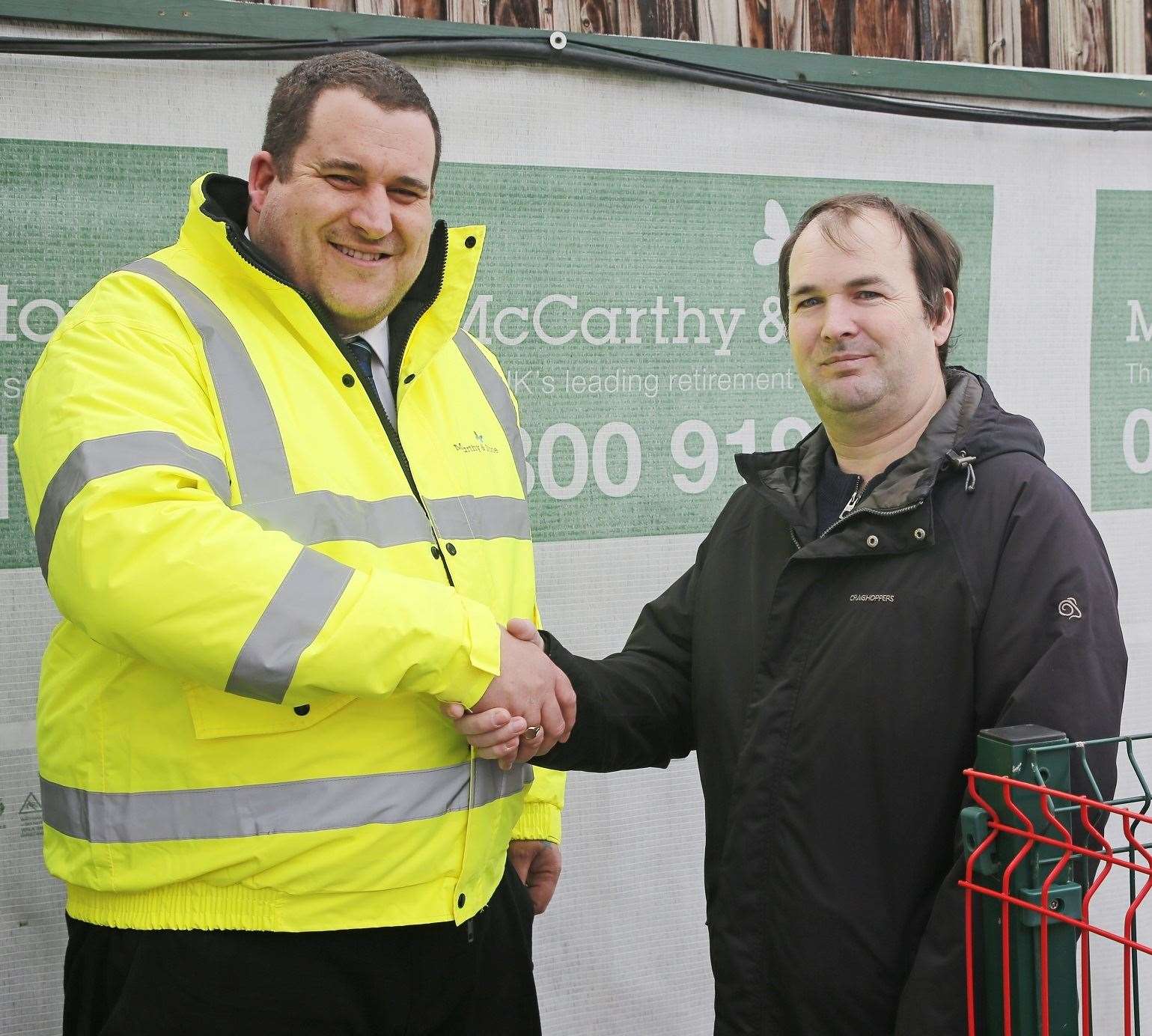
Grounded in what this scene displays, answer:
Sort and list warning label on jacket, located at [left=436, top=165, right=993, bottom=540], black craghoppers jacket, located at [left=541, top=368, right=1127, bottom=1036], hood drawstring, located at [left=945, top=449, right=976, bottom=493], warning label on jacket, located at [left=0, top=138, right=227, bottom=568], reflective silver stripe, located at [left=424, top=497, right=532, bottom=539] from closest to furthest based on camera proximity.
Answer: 1. black craghoppers jacket, located at [left=541, top=368, right=1127, bottom=1036]
2. hood drawstring, located at [left=945, top=449, right=976, bottom=493]
3. reflective silver stripe, located at [left=424, top=497, right=532, bottom=539]
4. warning label on jacket, located at [left=0, top=138, right=227, bottom=568]
5. warning label on jacket, located at [left=436, top=165, right=993, bottom=540]

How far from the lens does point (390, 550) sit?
1958mm

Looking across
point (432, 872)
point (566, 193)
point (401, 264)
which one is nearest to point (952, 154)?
point (566, 193)

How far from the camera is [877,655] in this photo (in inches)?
75.5

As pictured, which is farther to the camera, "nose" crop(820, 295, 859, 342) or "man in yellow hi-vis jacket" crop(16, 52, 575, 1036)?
"nose" crop(820, 295, 859, 342)

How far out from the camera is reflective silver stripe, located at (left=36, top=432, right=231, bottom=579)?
67.2 inches

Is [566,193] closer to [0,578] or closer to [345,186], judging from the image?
[345,186]

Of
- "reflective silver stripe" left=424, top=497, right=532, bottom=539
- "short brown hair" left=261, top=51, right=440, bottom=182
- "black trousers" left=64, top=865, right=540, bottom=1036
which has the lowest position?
"black trousers" left=64, top=865, right=540, bottom=1036

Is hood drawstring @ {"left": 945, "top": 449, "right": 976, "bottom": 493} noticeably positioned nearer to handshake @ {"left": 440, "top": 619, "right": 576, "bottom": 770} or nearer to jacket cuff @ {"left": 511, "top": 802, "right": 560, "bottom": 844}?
handshake @ {"left": 440, "top": 619, "right": 576, "bottom": 770}

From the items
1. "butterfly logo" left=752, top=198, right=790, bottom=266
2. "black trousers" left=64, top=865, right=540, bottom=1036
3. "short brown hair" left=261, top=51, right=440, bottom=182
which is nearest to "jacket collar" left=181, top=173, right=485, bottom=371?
"short brown hair" left=261, top=51, right=440, bottom=182

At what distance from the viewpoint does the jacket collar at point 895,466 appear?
194 cm

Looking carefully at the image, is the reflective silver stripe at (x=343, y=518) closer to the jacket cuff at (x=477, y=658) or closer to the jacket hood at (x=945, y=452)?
the jacket cuff at (x=477, y=658)

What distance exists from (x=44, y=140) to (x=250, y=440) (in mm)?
1139

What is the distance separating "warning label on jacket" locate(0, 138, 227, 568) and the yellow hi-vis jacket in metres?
0.62

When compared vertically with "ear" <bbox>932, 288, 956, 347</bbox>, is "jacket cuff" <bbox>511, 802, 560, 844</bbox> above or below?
below
